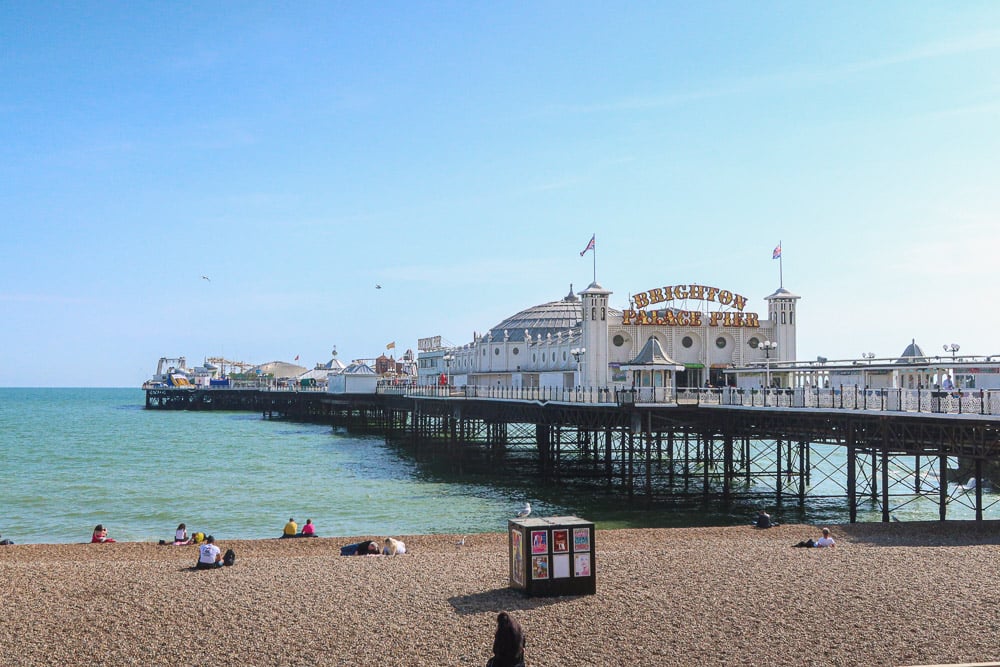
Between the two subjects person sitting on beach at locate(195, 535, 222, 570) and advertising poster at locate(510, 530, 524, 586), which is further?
person sitting on beach at locate(195, 535, 222, 570)

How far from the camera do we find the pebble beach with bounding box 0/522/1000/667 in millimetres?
12133

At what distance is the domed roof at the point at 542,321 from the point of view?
66.9 meters

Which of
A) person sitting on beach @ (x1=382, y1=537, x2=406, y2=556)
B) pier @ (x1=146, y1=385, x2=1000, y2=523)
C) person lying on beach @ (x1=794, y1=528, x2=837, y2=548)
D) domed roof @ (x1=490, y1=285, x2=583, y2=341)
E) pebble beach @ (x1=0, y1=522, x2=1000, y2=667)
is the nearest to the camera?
pebble beach @ (x1=0, y1=522, x2=1000, y2=667)

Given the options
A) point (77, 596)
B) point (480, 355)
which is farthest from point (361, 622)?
point (480, 355)

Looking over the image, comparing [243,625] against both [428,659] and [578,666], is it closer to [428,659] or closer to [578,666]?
[428,659]

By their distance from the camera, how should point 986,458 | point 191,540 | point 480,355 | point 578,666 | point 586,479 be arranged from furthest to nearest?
point 480,355, point 586,479, point 191,540, point 986,458, point 578,666

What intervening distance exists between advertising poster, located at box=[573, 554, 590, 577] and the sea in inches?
542

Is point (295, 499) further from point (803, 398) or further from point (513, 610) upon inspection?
point (513, 610)

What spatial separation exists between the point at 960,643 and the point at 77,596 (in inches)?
537

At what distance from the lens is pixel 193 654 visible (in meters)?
12.2

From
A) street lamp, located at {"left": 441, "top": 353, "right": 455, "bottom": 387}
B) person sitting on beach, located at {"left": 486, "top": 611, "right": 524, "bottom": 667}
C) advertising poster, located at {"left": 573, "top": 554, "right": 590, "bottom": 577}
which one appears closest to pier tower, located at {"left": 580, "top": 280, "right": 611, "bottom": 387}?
advertising poster, located at {"left": 573, "top": 554, "right": 590, "bottom": 577}

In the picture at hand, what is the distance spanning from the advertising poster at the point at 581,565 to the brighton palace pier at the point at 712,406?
12.4m

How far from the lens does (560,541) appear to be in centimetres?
1461

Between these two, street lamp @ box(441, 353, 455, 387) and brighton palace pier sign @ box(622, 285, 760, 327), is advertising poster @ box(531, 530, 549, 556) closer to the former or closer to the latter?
brighton palace pier sign @ box(622, 285, 760, 327)
